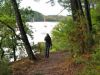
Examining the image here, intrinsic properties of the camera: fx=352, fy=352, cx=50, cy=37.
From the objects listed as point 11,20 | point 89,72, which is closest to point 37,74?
point 89,72

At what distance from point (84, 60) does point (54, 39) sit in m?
36.4

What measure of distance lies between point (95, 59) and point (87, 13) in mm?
10454

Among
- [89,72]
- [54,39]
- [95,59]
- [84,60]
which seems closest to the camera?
[89,72]

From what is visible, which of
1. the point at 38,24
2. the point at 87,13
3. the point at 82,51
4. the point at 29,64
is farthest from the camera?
the point at 38,24

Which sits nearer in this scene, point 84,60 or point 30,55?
point 84,60

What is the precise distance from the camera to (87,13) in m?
23.6

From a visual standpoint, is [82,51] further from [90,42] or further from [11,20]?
[11,20]

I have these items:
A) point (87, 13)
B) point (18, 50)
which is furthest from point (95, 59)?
point (18, 50)

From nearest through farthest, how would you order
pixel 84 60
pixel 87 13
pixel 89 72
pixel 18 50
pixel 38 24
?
pixel 89 72, pixel 84 60, pixel 87 13, pixel 18 50, pixel 38 24

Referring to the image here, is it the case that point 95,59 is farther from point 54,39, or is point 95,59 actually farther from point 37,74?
point 54,39

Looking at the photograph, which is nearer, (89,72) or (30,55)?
(89,72)

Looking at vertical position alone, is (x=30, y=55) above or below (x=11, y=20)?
below

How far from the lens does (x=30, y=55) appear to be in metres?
21.7

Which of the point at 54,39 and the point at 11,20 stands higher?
the point at 11,20
